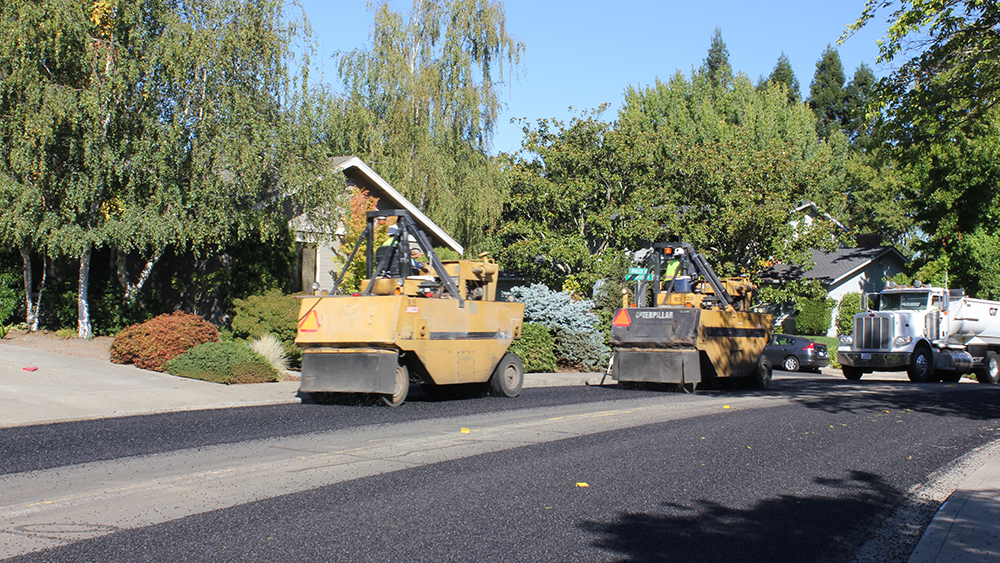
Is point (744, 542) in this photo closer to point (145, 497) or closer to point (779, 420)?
point (145, 497)

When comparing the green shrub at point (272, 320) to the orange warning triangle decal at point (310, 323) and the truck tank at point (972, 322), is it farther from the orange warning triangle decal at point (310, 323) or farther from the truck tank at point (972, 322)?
the truck tank at point (972, 322)

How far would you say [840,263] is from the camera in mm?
39906

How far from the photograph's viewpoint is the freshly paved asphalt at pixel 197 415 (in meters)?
5.72

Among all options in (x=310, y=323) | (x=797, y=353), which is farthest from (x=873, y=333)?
(x=310, y=323)

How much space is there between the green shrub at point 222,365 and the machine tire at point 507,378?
4.22 m

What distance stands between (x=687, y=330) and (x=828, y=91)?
69798 millimetres

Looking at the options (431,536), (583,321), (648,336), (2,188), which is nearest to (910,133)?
(648,336)

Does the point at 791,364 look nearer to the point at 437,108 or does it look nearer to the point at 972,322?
the point at 972,322

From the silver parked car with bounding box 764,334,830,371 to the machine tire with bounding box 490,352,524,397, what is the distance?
1606 cm

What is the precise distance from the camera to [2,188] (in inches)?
611

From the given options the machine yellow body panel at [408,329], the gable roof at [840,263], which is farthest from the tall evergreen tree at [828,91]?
the machine yellow body panel at [408,329]

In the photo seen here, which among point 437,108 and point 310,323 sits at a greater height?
point 437,108

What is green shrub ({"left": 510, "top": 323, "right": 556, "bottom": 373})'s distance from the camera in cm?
2062

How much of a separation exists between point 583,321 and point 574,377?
3094 mm
